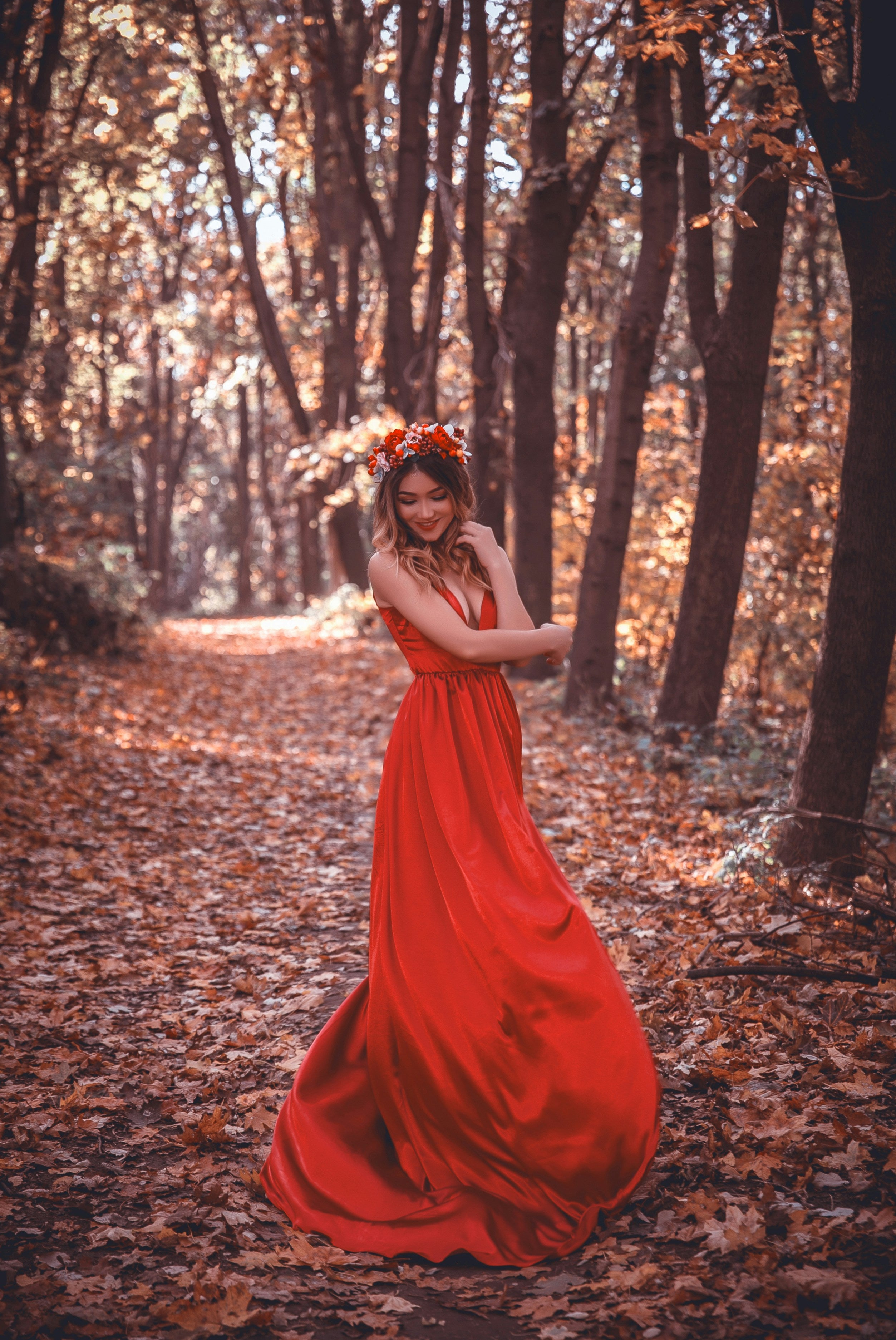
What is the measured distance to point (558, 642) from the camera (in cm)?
333

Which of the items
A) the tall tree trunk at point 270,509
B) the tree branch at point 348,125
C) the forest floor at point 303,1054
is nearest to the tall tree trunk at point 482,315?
the tree branch at point 348,125

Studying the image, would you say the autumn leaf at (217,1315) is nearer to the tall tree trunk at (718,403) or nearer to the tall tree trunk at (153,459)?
the tall tree trunk at (718,403)

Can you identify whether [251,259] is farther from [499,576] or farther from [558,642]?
[558,642]

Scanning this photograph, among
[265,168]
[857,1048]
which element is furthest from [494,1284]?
[265,168]

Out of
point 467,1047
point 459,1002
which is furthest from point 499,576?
point 467,1047

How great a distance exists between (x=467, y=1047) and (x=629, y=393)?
7766mm

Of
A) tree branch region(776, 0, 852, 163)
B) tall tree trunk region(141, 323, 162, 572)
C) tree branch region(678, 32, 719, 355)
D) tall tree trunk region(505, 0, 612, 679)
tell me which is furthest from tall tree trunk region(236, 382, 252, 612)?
tree branch region(776, 0, 852, 163)

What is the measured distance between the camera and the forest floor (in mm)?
2721

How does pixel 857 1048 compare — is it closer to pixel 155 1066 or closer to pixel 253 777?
pixel 155 1066

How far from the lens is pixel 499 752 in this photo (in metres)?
3.42

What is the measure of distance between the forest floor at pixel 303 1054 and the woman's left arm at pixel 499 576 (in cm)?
189

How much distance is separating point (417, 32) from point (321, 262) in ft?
23.8

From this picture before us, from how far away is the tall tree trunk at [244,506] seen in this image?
1155 inches

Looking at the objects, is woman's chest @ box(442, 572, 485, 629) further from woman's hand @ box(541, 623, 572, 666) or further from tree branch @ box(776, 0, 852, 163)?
tree branch @ box(776, 0, 852, 163)
